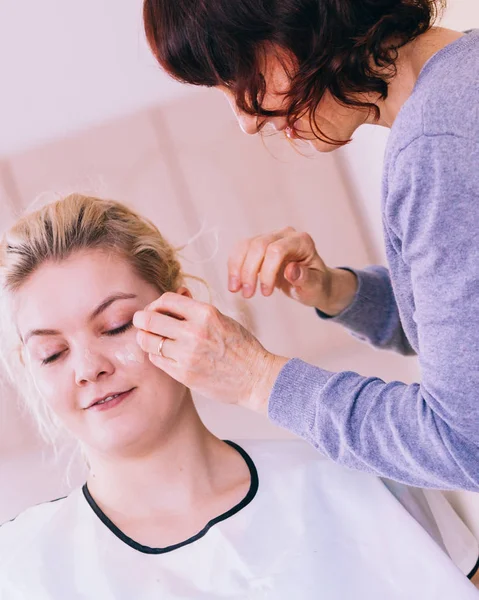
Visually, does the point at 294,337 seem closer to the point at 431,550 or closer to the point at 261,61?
the point at 431,550

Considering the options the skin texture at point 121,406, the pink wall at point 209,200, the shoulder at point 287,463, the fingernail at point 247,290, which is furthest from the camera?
the pink wall at point 209,200

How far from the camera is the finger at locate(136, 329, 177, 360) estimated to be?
3.80ft

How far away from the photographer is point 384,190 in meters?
0.99

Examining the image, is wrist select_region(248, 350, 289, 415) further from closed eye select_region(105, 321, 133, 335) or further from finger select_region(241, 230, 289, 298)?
closed eye select_region(105, 321, 133, 335)

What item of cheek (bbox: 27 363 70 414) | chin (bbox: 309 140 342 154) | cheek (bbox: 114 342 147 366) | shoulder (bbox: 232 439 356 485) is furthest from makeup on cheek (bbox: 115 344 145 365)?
chin (bbox: 309 140 342 154)

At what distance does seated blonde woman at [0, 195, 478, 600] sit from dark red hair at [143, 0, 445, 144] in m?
0.51

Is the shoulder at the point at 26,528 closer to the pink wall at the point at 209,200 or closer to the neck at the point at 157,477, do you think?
the neck at the point at 157,477

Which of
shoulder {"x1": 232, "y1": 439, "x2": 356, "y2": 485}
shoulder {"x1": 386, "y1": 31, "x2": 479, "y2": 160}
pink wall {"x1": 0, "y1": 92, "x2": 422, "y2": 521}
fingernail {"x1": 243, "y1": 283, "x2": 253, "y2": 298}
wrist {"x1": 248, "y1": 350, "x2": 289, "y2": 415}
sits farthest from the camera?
pink wall {"x1": 0, "y1": 92, "x2": 422, "y2": 521}

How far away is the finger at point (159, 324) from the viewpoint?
3.77ft

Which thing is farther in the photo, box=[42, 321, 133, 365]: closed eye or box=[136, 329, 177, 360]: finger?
box=[42, 321, 133, 365]: closed eye

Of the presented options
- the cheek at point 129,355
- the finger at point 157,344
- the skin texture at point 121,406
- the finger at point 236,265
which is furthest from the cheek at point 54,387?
the finger at point 236,265

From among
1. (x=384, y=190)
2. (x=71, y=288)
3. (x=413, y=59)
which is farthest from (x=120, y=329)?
(x=413, y=59)

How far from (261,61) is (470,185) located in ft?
1.19

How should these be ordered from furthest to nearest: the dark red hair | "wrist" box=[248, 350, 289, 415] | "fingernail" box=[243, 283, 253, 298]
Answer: "fingernail" box=[243, 283, 253, 298], "wrist" box=[248, 350, 289, 415], the dark red hair
